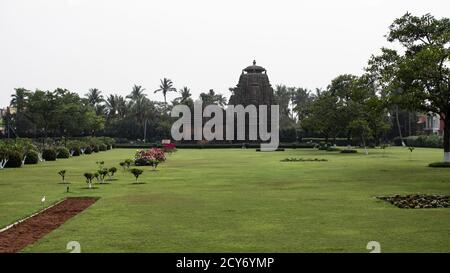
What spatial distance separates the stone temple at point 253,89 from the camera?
9106 centimetres

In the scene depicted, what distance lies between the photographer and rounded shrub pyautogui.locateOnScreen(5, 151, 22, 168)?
120ft

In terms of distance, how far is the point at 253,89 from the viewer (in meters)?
91.1

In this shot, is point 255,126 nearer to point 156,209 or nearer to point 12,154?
point 12,154

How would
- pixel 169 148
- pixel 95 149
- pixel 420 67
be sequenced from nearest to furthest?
1. pixel 420 67
2. pixel 95 149
3. pixel 169 148

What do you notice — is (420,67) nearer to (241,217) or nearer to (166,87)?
(241,217)

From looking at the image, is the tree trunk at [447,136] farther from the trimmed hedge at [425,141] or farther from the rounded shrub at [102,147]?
the rounded shrub at [102,147]

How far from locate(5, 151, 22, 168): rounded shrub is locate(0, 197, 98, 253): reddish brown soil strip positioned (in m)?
20.7

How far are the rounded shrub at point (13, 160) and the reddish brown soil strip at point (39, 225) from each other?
20.7 metres

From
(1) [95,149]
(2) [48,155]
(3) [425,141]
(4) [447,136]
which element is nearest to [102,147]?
(1) [95,149]

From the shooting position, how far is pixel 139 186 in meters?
22.8

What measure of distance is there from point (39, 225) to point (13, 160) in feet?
84.7

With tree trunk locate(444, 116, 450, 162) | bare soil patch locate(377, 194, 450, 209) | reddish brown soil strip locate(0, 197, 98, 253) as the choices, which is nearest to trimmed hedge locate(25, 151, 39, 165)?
reddish brown soil strip locate(0, 197, 98, 253)
